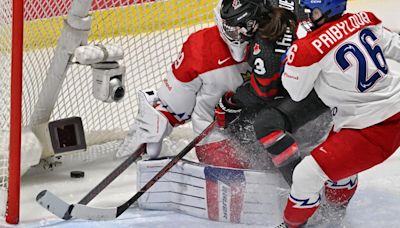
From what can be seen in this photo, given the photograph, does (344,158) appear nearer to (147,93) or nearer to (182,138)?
(147,93)

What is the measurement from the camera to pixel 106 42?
8.89ft

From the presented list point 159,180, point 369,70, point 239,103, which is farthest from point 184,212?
point 369,70

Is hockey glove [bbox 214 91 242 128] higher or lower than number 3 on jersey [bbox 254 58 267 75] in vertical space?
lower

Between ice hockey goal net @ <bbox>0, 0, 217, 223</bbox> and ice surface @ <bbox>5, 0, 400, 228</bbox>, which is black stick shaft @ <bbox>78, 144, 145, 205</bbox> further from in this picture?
ice hockey goal net @ <bbox>0, 0, 217, 223</bbox>

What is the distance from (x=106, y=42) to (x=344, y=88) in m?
0.95

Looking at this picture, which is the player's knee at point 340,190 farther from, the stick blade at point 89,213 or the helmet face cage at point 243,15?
the stick blade at point 89,213

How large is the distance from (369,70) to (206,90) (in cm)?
52

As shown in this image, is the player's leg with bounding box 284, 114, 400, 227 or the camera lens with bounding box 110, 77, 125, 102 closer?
the player's leg with bounding box 284, 114, 400, 227

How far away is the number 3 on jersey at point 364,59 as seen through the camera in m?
1.98

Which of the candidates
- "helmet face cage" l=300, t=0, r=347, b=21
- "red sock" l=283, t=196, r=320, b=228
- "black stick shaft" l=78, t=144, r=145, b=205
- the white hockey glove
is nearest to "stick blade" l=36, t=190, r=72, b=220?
"black stick shaft" l=78, t=144, r=145, b=205

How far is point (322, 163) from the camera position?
6.64ft

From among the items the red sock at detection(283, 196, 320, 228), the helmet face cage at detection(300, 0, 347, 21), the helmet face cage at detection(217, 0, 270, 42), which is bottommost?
the red sock at detection(283, 196, 320, 228)

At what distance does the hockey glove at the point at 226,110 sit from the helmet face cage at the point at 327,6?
15.4 inches

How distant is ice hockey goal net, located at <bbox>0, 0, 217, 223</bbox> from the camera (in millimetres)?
2574
